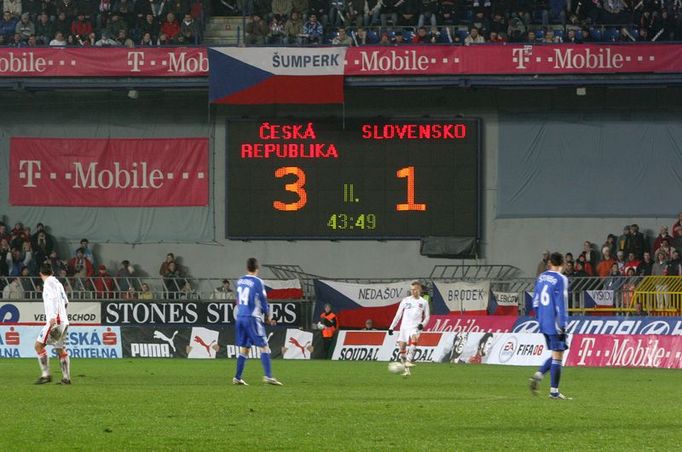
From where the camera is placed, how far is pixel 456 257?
132 ft

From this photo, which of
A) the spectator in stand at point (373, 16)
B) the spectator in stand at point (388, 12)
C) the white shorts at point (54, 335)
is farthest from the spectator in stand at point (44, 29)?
the white shorts at point (54, 335)

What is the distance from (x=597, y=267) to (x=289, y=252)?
30.5 feet

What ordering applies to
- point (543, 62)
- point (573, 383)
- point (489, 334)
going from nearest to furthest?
point (573, 383), point (489, 334), point (543, 62)

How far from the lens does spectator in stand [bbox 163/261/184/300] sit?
40.9 m

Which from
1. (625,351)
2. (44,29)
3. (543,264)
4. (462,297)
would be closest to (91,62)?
(44,29)

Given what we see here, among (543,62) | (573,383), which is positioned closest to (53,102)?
(543,62)

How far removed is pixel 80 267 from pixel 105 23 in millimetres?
7673

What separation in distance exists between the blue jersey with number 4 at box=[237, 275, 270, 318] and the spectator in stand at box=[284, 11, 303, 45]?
19.6m

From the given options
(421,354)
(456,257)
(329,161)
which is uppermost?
(329,161)

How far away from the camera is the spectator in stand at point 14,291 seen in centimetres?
3944

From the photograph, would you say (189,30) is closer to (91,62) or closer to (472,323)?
(91,62)

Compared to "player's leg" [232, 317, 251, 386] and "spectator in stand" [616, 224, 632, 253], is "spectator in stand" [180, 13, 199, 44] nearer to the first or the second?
"spectator in stand" [616, 224, 632, 253]

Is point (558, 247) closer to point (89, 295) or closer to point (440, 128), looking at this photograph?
point (440, 128)

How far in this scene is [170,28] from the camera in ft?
135
